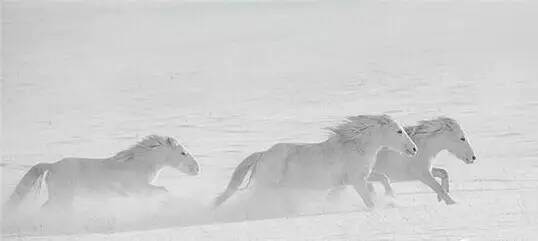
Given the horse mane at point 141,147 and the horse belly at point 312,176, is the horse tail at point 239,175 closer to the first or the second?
the horse belly at point 312,176

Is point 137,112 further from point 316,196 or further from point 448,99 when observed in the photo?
point 316,196

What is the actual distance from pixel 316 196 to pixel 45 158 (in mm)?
7191

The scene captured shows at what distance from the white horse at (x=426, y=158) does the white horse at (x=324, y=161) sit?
1.28 feet

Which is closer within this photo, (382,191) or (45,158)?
(382,191)

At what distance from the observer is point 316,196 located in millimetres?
11984

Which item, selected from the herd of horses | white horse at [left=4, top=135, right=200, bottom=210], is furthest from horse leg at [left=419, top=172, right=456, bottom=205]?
white horse at [left=4, top=135, right=200, bottom=210]

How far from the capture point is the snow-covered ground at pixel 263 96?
35.5 ft

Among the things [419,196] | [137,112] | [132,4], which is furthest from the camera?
[132,4]

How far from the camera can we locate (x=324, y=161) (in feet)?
39.8

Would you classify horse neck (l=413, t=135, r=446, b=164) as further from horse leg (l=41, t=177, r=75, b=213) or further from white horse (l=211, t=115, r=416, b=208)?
horse leg (l=41, t=177, r=75, b=213)

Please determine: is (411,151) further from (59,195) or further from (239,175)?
(59,195)

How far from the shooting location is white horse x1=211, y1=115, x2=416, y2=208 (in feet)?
39.3

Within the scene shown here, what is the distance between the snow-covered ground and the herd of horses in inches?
8.2

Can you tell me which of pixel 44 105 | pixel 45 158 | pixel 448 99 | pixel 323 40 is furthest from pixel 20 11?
pixel 45 158
